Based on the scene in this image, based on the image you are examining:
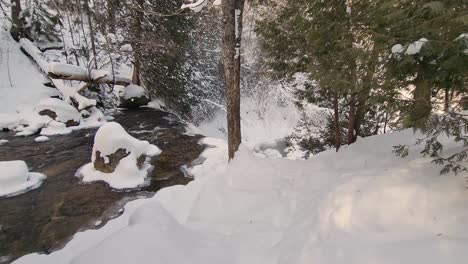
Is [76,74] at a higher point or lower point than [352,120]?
higher

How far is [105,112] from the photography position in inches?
508

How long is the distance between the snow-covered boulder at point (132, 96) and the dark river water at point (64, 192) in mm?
3345

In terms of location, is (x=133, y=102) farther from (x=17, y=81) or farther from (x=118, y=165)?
(x=118, y=165)

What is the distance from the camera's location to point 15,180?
21.6ft

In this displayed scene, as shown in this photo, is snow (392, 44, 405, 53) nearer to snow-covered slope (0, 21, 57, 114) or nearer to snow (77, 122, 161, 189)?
snow (77, 122, 161, 189)

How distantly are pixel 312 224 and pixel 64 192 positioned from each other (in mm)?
4832

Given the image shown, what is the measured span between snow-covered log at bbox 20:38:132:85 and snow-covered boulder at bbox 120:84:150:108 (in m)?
0.45

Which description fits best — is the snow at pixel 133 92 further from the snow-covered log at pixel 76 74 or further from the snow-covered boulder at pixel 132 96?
the snow-covered log at pixel 76 74

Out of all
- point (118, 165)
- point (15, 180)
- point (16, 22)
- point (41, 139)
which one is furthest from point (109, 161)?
point (16, 22)

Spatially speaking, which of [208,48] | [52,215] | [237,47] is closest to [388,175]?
[237,47]

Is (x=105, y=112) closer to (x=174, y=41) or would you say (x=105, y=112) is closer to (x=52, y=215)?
(x=174, y=41)

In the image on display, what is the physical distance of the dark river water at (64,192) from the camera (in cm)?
505

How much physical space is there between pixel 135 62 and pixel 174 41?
183 cm

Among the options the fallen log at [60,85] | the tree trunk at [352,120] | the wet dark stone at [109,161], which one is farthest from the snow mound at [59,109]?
the tree trunk at [352,120]
